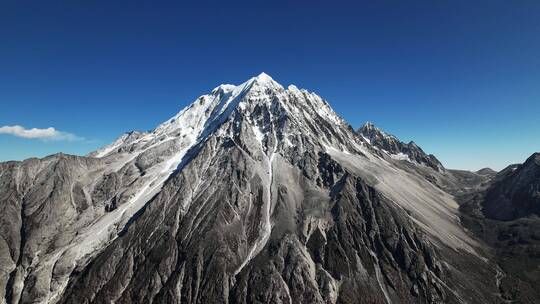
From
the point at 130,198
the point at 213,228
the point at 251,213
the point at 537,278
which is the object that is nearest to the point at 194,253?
the point at 213,228

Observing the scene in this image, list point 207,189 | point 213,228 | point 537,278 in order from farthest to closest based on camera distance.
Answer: point 207,189 < point 213,228 < point 537,278

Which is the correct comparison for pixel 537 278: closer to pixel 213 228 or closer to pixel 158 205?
pixel 213 228

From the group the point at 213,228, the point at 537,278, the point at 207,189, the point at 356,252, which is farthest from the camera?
the point at 207,189

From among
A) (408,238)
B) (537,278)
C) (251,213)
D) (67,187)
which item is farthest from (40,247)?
(537,278)

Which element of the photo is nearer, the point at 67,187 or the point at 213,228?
the point at 213,228

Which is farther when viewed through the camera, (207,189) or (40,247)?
(207,189)

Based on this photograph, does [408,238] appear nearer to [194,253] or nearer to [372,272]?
[372,272]

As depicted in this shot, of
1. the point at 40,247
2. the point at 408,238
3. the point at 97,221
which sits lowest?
the point at 40,247

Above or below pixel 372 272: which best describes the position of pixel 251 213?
above

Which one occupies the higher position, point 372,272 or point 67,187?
point 67,187
